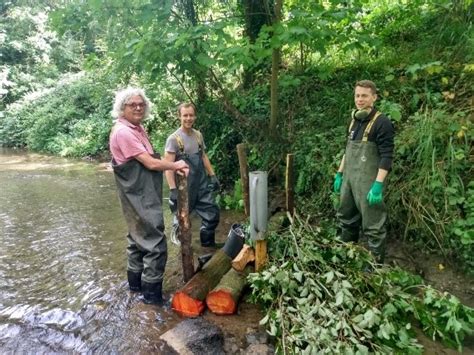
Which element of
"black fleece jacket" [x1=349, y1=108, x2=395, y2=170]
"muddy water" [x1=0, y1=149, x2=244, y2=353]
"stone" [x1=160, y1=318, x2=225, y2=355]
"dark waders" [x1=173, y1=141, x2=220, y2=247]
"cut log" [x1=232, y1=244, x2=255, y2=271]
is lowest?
"muddy water" [x1=0, y1=149, x2=244, y2=353]

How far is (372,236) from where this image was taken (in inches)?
152

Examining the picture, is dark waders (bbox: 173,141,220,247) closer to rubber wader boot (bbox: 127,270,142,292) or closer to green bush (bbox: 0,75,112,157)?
rubber wader boot (bbox: 127,270,142,292)

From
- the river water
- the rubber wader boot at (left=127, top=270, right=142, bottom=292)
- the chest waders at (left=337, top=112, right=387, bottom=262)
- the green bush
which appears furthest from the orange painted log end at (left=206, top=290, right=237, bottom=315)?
the green bush

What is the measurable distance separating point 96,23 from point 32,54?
20311mm

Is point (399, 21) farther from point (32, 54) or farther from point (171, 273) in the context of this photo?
point (32, 54)

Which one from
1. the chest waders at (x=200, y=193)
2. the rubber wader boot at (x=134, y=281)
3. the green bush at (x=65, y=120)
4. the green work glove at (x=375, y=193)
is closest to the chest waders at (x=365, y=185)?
the green work glove at (x=375, y=193)

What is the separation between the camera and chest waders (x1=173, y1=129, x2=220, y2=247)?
15.6ft

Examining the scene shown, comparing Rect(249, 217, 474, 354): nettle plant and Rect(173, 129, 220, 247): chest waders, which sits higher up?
Rect(173, 129, 220, 247): chest waders

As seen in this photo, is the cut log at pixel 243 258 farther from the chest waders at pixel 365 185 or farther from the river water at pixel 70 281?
the chest waders at pixel 365 185

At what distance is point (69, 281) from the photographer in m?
4.34

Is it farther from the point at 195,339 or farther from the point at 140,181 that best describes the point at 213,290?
the point at 140,181

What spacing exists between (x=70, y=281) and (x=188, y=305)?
168 cm

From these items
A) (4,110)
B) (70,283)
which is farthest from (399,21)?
(4,110)

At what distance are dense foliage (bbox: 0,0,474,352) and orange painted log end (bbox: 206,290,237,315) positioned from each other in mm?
289
